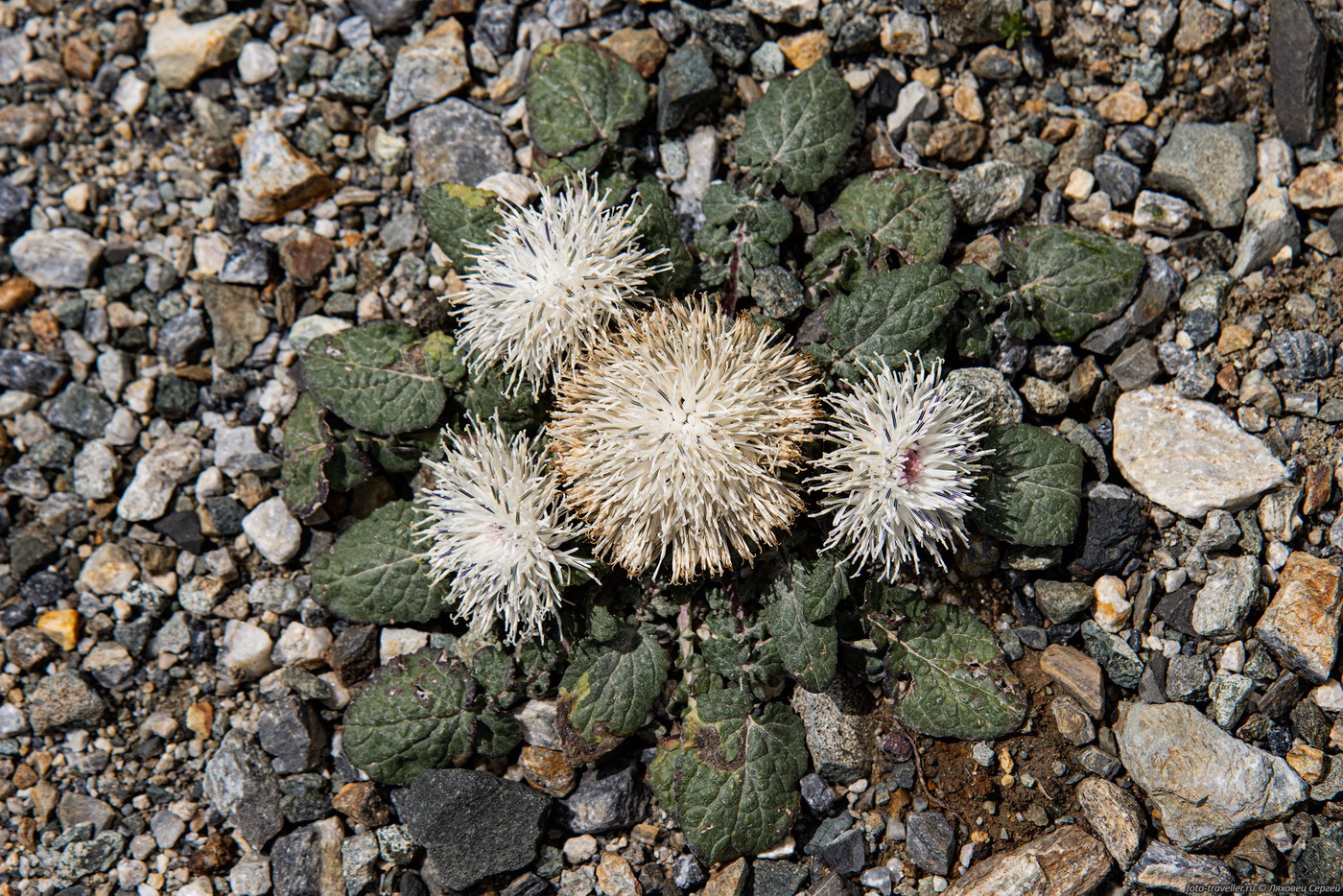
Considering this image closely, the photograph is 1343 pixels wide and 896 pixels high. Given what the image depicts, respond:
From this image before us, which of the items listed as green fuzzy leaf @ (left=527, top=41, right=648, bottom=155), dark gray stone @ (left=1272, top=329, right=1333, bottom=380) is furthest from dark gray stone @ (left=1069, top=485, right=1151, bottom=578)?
green fuzzy leaf @ (left=527, top=41, right=648, bottom=155)

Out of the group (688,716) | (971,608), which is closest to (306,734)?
(688,716)

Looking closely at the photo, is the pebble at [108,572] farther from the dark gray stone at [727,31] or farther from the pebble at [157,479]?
the dark gray stone at [727,31]

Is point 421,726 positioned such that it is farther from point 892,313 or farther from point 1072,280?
point 1072,280

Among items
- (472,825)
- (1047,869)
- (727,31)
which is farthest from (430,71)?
(1047,869)

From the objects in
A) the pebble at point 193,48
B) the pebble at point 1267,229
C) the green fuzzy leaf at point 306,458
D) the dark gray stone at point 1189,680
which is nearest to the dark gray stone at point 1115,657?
the dark gray stone at point 1189,680

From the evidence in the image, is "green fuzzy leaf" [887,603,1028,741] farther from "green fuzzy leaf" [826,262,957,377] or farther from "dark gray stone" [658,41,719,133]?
"dark gray stone" [658,41,719,133]
